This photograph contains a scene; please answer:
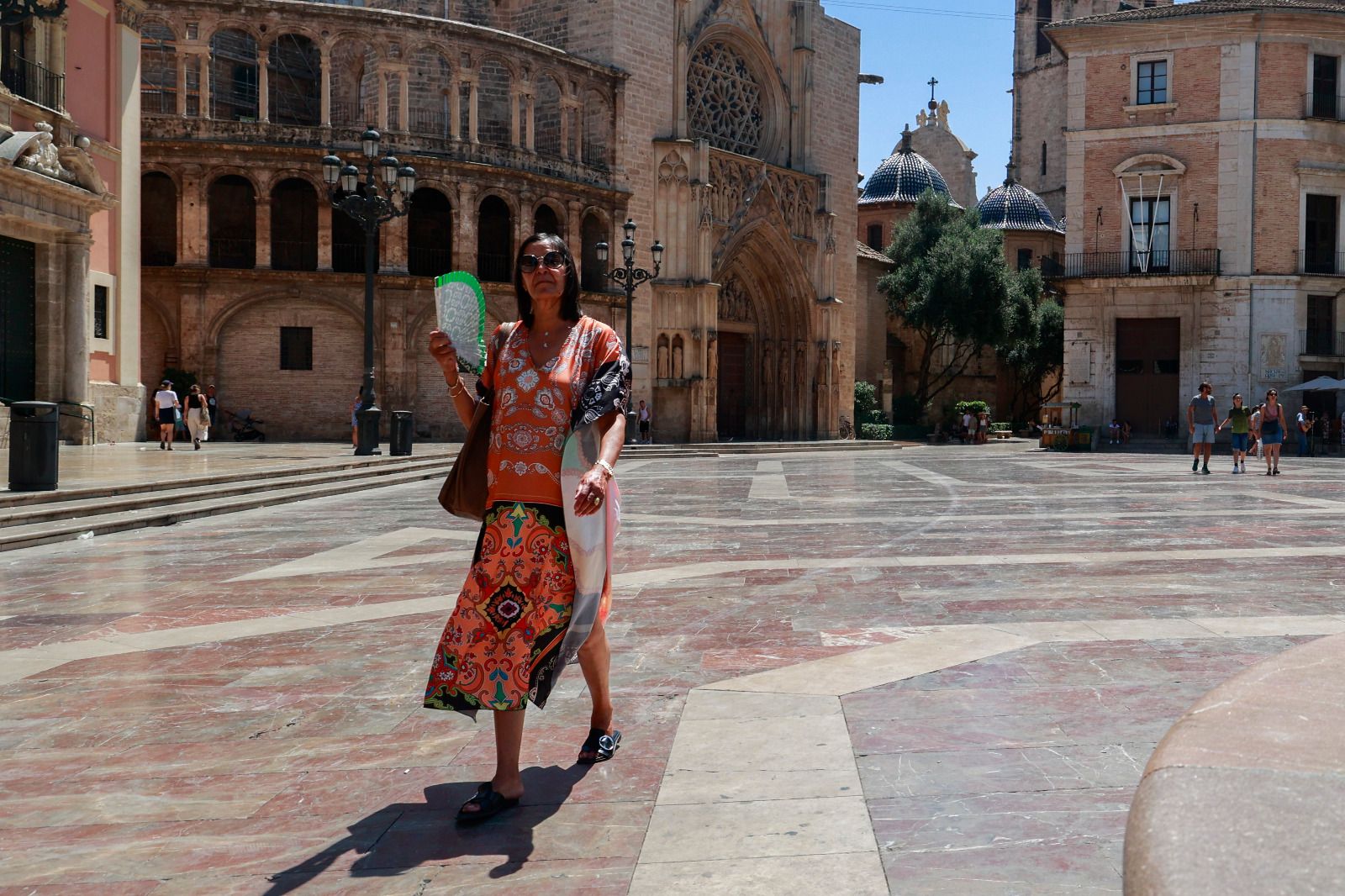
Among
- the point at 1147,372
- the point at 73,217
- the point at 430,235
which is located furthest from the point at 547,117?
the point at 1147,372

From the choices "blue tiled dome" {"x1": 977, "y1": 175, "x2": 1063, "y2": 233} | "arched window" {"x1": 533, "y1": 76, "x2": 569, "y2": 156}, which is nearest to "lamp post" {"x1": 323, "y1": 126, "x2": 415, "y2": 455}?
"arched window" {"x1": 533, "y1": 76, "x2": 569, "y2": 156}

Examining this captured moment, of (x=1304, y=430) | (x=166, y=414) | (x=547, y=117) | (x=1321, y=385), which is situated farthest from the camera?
(x=547, y=117)

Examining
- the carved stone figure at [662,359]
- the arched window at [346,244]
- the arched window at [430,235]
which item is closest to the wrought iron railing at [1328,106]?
the carved stone figure at [662,359]

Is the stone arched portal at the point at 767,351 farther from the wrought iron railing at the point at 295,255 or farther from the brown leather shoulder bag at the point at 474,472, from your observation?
the brown leather shoulder bag at the point at 474,472

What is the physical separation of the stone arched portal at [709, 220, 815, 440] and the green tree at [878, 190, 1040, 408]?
30.5 feet

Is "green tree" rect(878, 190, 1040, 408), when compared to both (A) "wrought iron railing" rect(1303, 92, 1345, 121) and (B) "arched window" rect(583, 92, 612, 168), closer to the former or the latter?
(A) "wrought iron railing" rect(1303, 92, 1345, 121)

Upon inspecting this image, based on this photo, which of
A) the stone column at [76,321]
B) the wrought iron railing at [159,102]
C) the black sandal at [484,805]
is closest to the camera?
the black sandal at [484,805]

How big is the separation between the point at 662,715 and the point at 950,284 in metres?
45.9

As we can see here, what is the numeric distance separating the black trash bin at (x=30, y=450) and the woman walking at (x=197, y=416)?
1162cm

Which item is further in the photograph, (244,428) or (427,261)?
(427,261)

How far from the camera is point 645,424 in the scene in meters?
33.7

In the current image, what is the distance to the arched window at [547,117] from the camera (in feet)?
115

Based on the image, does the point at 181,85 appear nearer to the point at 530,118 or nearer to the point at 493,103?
the point at 530,118

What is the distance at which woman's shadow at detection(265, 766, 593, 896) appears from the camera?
9.95ft
